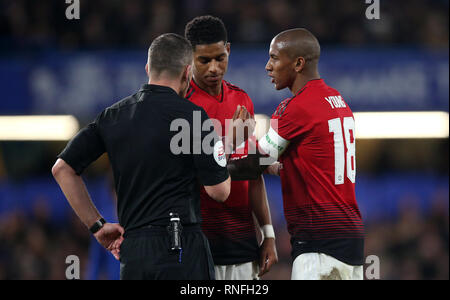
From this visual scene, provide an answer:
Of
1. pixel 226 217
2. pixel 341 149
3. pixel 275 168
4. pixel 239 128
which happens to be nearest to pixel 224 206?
pixel 226 217

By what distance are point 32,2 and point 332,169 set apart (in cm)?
747

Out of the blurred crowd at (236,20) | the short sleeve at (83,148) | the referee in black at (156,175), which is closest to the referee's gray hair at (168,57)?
the referee in black at (156,175)

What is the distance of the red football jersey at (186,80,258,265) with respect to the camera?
4262mm

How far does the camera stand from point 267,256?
4355 mm

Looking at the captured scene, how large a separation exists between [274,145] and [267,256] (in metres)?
0.81

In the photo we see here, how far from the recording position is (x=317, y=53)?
4176mm

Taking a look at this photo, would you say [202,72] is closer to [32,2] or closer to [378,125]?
[378,125]

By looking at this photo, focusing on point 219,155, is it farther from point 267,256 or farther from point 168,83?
point 267,256

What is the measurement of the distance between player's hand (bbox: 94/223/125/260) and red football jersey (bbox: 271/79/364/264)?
1.07 meters

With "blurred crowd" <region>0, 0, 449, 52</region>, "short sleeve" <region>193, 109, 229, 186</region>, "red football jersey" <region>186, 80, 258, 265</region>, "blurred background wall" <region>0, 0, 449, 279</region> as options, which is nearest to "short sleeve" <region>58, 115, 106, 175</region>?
"short sleeve" <region>193, 109, 229, 186</region>

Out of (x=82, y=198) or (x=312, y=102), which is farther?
(x=312, y=102)

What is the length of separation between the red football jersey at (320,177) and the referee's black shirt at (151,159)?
687mm

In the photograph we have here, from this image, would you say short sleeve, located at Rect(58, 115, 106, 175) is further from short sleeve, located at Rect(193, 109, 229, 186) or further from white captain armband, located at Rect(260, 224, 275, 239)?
white captain armband, located at Rect(260, 224, 275, 239)
